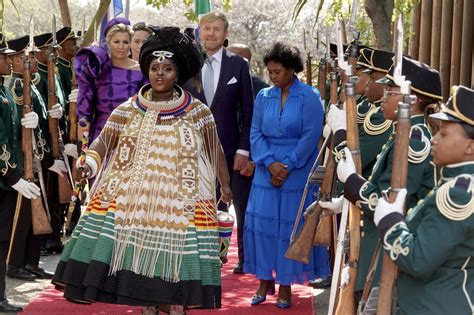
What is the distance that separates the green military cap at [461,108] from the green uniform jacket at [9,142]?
4141 mm

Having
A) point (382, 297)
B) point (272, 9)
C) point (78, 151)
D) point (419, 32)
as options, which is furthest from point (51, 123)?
point (272, 9)

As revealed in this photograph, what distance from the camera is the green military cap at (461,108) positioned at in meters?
4.48

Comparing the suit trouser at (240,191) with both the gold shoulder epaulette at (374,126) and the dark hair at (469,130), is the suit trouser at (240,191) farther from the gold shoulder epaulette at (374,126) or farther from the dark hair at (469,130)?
the dark hair at (469,130)

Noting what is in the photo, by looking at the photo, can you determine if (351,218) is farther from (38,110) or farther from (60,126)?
(60,126)

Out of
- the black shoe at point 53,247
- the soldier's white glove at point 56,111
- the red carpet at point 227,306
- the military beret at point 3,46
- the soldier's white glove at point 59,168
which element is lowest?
the black shoe at point 53,247

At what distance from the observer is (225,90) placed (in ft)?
30.3

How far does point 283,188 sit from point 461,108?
12.9 feet

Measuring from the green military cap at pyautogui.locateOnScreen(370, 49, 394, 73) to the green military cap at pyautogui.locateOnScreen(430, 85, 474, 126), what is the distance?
80.1 inches

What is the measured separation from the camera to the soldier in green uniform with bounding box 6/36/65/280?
8.84 metres

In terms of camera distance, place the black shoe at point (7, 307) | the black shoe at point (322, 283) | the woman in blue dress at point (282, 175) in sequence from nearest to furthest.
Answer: the black shoe at point (7, 307) < the woman in blue dress at point (282, 175) < the black shoe at point (322, 283)

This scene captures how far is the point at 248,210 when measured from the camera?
27.8 feet

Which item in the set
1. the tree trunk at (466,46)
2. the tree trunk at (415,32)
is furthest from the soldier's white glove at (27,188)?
the tree trunk at (415,32)

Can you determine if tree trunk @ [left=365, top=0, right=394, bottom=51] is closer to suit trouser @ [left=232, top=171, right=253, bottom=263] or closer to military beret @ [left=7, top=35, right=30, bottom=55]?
suit trouser @ [left=232, top=171, right=253, bottom=263]

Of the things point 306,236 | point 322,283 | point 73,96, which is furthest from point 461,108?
point 73,96
